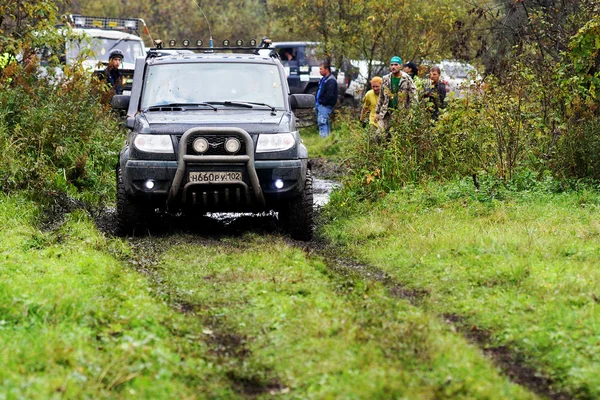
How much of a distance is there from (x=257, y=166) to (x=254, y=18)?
3254 centimetres

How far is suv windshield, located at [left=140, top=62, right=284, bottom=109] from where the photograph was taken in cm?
1004

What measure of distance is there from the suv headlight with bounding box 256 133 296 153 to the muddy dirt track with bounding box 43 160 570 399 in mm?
890

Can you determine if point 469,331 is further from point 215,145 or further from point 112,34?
point 112,34

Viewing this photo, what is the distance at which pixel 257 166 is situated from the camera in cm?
917

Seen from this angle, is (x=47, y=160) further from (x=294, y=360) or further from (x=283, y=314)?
(x=294, y=360)

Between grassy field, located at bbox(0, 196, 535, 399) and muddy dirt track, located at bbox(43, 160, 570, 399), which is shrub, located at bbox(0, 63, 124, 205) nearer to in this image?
muddy dirt track, located at bbox(43, 160, 570, 399)

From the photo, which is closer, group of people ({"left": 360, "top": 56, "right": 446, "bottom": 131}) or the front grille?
the front grille

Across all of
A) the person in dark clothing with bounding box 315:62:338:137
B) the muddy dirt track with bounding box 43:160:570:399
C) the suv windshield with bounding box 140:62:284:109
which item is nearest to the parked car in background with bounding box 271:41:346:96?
the person in dark clothing with bounding box 315:62:338:137

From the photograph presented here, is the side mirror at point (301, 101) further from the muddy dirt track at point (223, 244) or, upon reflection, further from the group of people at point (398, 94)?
the group of people at point (398, 94)

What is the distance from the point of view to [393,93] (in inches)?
533

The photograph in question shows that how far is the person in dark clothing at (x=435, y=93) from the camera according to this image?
12305 millimetres

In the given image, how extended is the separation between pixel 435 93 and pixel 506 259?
508 cm

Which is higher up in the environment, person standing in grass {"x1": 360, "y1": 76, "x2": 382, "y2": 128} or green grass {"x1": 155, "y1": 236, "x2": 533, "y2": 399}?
green grass {"x1": 155, "y1": 236, "x2": 533, "y2": 399}

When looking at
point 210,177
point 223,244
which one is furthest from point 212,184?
point 223,244
